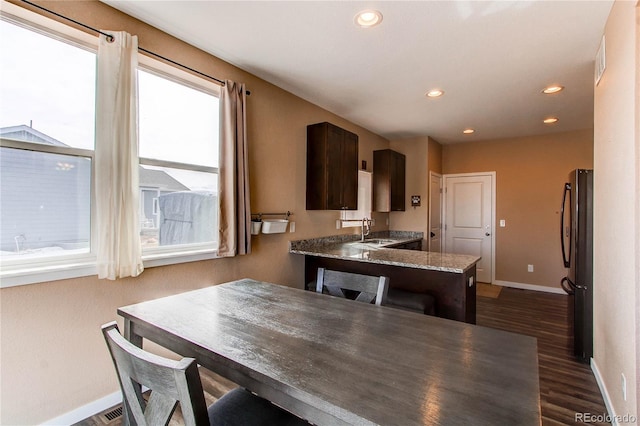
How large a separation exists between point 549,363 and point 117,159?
3.70 meters

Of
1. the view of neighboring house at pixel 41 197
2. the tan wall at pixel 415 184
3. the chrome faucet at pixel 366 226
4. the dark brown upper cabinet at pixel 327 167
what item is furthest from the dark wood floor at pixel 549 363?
the dark brown upper cabinet at pixel 327 167

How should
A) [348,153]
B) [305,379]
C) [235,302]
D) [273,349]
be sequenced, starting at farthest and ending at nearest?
[348,153]
[235,302]
[273,349]
[305,379]

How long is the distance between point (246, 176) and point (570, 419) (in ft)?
9.35

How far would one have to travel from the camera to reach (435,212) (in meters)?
5.56

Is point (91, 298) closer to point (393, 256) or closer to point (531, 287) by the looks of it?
point (393, 256)

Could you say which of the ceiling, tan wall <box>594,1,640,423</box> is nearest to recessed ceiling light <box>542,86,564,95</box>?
the ceiling

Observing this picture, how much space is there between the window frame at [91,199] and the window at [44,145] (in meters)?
0.01

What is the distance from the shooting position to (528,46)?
2.38 m

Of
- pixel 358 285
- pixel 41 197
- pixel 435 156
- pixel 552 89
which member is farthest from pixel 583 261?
pixel 41 197

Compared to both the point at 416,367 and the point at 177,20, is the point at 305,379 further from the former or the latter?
the point at 177,20

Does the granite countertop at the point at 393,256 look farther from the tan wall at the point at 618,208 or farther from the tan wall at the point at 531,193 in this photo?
the tan wall at the point at 531,193

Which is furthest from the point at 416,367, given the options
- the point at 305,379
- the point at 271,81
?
the point at 271,81

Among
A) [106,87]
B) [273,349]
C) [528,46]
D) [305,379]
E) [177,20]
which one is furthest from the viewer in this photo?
[528,46]

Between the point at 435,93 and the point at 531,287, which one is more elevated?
the point at 435,93
